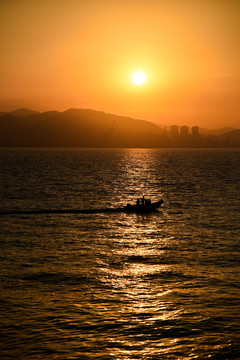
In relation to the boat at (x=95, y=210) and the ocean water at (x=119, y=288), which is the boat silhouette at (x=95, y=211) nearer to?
the boat at (x=95, y=210)

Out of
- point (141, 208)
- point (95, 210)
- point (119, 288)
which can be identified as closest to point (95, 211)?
point (95, 210)

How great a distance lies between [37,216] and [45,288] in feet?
97.0

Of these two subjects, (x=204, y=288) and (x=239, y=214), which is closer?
(x=204, y=288)

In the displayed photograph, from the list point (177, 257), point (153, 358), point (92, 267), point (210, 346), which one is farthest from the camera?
point (177, 257)

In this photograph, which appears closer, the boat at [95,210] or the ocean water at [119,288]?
the ocean water at [119,288]

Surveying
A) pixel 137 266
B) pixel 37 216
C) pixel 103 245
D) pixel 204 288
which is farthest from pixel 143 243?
pixel 37 216

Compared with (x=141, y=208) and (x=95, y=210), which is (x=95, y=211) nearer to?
(x=95, y=210)

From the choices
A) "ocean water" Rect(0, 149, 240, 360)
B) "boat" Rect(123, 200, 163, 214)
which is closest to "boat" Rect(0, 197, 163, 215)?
"boat" Rect(123, 200, 163, 214)

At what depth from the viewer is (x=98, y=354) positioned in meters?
17.7

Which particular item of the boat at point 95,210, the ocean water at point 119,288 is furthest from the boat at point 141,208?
the ocean water at point 119,288

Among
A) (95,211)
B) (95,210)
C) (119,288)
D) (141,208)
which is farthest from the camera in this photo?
(141,208)

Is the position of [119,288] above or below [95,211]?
below

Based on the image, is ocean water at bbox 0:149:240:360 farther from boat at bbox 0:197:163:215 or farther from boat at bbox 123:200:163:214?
boat at bbox 123:200:163:214

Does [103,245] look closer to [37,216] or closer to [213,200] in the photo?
[37,216]
